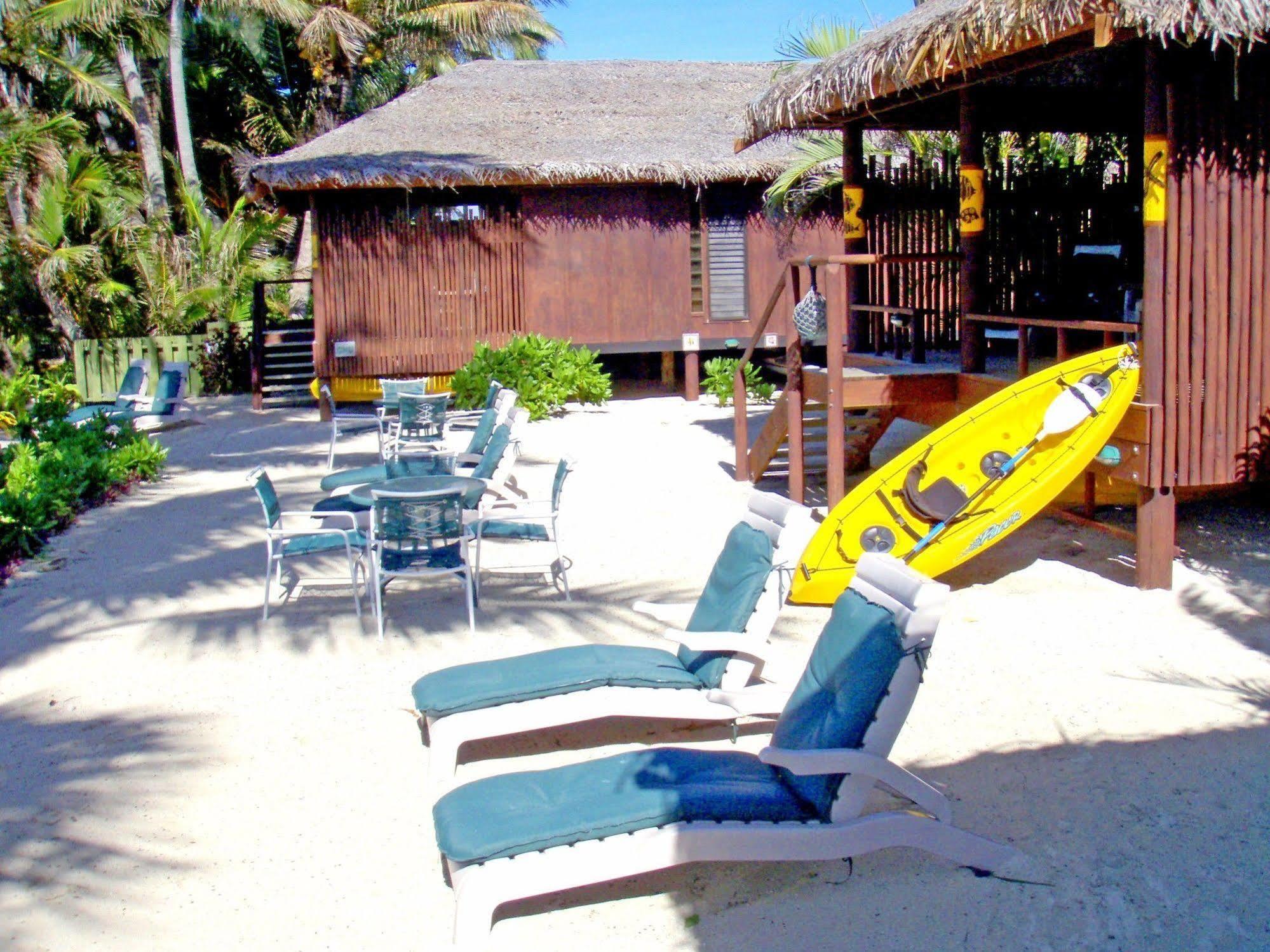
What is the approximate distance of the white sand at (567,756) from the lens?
159 inches

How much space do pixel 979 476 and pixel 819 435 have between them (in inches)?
130

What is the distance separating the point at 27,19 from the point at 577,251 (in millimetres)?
11448

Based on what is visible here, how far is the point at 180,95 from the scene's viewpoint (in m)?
25.3

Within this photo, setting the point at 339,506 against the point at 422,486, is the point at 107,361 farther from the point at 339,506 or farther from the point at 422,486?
the point at 422,486

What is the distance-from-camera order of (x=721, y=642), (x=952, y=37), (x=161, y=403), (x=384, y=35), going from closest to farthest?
(x=721, y=642) → (x=952, y=37) → (x=161, y=403) → (x=384, y=35)

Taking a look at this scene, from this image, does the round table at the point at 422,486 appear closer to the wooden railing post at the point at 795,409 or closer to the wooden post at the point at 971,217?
the wooden railing post at the point at 795,409

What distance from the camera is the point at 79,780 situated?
521 cm

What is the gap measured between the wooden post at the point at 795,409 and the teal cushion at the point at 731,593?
13.4 ft

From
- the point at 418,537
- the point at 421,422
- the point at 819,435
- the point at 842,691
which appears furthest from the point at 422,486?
the point at 819,435

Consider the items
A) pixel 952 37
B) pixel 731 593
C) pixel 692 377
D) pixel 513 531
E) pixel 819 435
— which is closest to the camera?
pixel 731 593

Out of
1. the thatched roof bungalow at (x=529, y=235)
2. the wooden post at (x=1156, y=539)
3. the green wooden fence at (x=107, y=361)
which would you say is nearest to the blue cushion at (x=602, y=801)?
the wooden post at (x=1156, y=539)

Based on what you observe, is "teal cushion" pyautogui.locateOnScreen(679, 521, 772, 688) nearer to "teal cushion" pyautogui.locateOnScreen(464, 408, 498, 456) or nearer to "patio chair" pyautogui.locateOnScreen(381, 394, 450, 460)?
"teal cushion" pyautogui.locateOnScreen(464, 408, 498, 456)

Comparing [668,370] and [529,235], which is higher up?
[529,235]

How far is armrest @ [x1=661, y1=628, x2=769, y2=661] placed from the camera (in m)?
5.26
